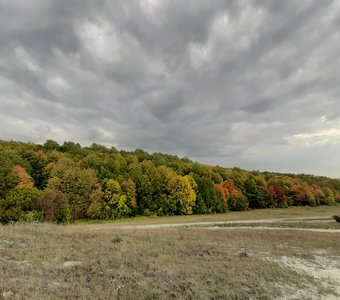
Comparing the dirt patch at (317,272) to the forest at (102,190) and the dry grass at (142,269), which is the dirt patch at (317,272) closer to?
the dry grass at (142,269)

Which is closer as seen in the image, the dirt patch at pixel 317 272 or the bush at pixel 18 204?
the dirt patch at pixel 317 272

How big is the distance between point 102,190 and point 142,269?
58.8 m

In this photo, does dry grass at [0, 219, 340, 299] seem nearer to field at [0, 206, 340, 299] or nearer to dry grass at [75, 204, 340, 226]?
field at [0, 206, 340, 299]

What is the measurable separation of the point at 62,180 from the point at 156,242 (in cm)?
4923

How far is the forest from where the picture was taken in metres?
50.5

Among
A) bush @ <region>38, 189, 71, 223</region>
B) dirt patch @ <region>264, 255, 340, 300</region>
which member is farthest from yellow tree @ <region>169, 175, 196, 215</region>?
dirt patch @ <region>264, 255, 340, 300</region>

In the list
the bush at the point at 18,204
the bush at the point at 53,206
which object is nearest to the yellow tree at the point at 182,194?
the bush at the point at 53,206

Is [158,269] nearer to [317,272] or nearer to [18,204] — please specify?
[317,272]

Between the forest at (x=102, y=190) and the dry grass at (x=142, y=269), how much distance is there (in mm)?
28295

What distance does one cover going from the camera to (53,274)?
13031mm

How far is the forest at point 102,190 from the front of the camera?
50.5 metres

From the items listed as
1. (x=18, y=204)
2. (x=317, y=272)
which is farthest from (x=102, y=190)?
(x=317, y=272)

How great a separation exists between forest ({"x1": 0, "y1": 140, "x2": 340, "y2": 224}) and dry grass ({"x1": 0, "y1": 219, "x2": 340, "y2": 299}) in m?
28.3

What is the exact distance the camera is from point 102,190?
71.6 m
